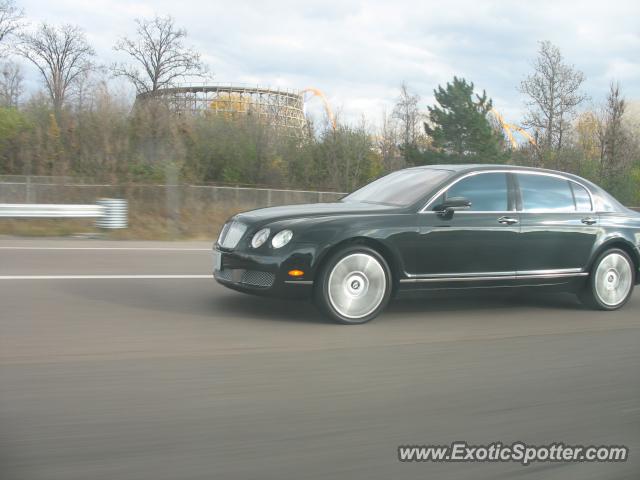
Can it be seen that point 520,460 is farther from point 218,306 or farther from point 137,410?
point 218,306

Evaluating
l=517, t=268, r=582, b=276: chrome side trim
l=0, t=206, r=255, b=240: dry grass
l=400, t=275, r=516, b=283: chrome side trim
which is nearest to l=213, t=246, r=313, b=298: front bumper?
l=400, t=275, r=516, b=283: chrome side trim

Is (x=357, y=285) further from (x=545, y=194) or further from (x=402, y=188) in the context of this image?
(x=545, y=194)

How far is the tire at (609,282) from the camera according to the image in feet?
25.0

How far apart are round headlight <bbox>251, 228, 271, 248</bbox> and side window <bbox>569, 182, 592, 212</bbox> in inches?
143

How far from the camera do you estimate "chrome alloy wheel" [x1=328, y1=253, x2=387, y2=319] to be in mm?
6262

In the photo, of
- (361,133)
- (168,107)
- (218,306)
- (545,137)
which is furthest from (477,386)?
(545,137)

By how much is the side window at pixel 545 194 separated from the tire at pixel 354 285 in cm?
190

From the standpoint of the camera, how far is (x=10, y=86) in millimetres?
38500

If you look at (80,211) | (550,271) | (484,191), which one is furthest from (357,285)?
(80,211)

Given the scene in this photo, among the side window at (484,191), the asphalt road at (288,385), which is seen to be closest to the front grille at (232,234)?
the asphalt road at (288,385)

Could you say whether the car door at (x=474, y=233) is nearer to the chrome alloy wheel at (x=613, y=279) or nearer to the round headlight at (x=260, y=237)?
the chrome alloy wheel at (x=613, y=279)

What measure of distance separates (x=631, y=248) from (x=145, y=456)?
6.42 meters

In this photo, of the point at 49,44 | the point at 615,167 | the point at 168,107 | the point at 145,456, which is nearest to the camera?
the point at 145,456

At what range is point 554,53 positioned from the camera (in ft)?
150
